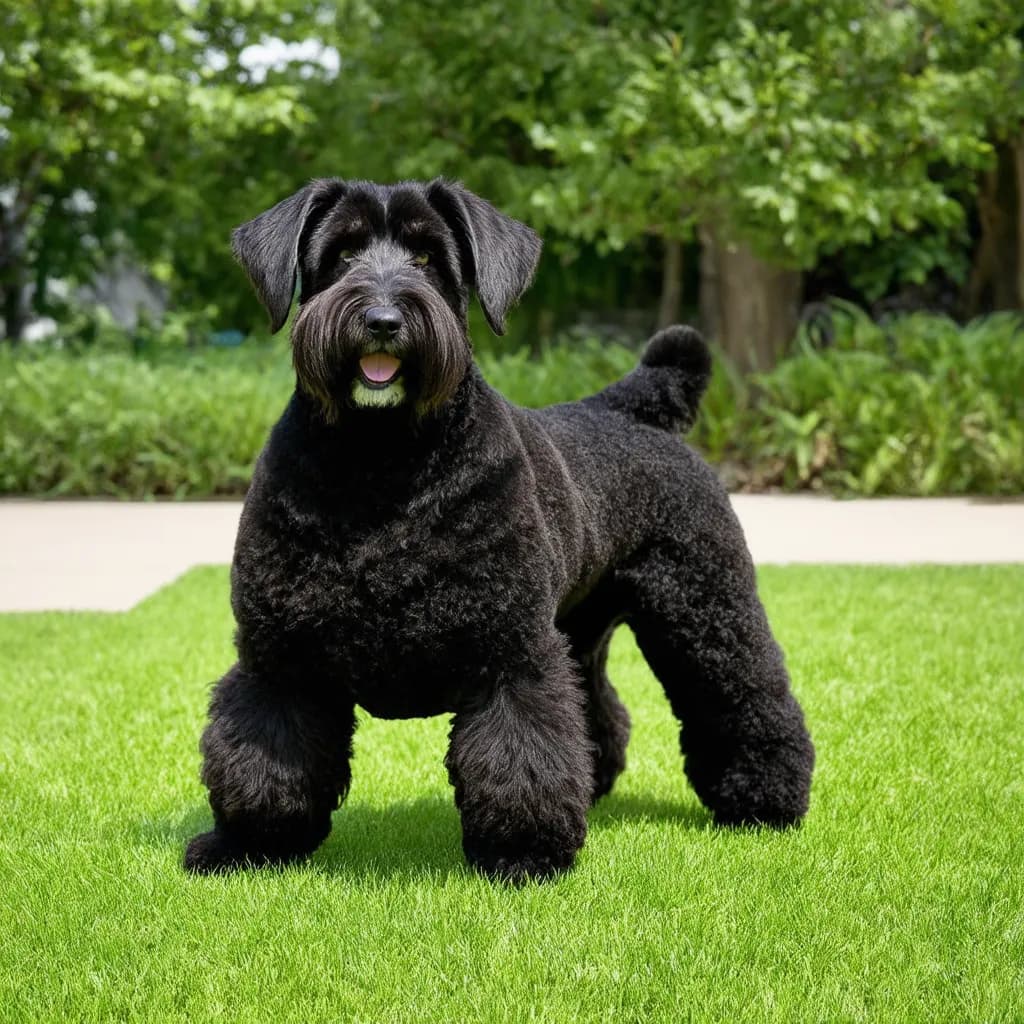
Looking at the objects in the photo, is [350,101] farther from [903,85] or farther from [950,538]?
[950,538]

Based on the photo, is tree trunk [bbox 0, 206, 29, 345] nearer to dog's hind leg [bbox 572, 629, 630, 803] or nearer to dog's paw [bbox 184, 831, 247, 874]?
dog's hind leg [bbox 572, 629, 630, 803]

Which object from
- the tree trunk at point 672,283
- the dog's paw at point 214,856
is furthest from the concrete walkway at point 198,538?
the tree trunk at point 672,283

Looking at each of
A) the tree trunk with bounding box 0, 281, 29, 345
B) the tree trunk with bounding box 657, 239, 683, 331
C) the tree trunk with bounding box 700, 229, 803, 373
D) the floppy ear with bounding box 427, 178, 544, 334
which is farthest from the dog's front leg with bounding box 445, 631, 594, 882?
the tree trunk with bounding box 0, 281, 29, 345

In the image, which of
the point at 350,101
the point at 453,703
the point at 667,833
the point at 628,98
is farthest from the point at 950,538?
the point at 350,101

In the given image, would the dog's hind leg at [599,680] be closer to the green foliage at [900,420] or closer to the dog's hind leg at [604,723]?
the dog's hind leg at [604,723]

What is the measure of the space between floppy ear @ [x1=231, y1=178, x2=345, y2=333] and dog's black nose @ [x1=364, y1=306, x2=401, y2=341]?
37 centimetres

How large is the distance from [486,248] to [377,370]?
0.51 m

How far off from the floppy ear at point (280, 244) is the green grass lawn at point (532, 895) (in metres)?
1.49

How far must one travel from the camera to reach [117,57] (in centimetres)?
1453

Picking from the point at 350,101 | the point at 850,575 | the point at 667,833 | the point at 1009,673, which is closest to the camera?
the point at 667,833

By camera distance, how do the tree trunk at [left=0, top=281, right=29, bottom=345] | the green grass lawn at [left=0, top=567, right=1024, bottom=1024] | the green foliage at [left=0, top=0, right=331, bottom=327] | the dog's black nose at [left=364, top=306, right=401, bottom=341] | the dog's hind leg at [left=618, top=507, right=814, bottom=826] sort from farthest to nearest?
the tree trunk at [left=0, top=281, right=29, bottom=345], the green foliage at [left=0, top=0, right=331, bottom=327], the dog's hind leg at [left=618, top=507, right=814, bottom=826], the dog's black nose at [left=364, top=306, right=401, bottom=341], the green grass lawn at [left=0, top=567, right=1024, bottom=1024]

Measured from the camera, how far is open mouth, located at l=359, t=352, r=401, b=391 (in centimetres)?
339

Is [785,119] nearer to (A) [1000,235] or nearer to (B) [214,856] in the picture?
(A) [1000,235]

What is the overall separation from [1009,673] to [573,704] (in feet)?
11.0
